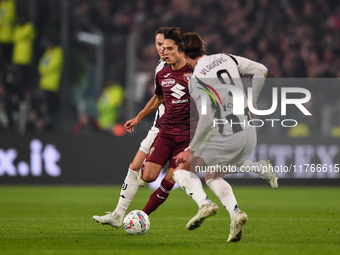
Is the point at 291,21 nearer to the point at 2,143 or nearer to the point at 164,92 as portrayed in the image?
the point at 2,143

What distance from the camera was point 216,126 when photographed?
15.6 feet

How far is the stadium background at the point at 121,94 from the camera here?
39.6 ft

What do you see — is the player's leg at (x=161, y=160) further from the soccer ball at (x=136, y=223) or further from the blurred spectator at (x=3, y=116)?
the blurred spectator at (x=3, y=116)

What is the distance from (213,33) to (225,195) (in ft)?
35.5

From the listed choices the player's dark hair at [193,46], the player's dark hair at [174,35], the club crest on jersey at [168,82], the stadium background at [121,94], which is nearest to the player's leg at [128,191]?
the club crest on jersey at [168,82]

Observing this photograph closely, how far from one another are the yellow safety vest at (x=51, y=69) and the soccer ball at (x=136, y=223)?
788 cm

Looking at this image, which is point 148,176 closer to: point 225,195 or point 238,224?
point 225,195

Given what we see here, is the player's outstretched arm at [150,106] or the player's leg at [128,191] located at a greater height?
the player's outstretched arm at [150,106]

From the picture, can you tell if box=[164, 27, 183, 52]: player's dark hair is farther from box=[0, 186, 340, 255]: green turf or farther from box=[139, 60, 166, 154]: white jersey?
box=[0, 186, 340, 255]: green turf

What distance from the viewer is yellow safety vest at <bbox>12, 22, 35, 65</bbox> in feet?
43.5

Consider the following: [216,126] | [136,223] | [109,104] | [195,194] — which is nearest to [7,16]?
[109,104]

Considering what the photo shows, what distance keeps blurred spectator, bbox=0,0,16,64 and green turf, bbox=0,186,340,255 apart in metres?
4.06

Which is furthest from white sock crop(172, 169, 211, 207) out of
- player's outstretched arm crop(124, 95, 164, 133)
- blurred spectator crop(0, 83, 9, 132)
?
blurred spectator crop(0, 83, 9, 132)

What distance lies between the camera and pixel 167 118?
5.93m
